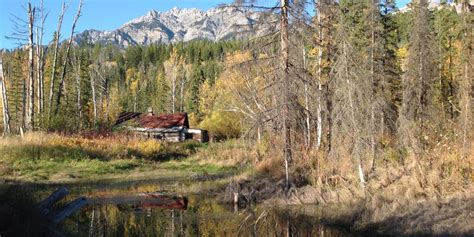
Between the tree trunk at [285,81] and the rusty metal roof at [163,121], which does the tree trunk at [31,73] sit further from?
the rusty metal roof at [163,121]

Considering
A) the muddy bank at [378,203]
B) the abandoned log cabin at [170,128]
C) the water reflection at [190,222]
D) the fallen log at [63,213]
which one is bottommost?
the water reflection at [190,222]

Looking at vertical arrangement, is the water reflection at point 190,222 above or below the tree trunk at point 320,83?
below

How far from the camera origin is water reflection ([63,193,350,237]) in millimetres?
10930

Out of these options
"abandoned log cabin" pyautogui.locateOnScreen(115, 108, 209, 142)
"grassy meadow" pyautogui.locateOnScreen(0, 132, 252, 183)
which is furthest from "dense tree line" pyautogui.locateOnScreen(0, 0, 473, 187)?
"grassy meadow" pyautogui.locateOnScreen(0, 132, 252, 183)

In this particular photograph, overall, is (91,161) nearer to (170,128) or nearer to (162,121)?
(170,128)

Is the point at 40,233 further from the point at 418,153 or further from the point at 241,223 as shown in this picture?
the point at 418,153

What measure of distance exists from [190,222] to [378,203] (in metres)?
4.77

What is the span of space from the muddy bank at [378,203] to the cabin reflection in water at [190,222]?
84 cm

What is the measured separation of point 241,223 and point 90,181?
12.1 m

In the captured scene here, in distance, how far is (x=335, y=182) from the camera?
51.1 ft

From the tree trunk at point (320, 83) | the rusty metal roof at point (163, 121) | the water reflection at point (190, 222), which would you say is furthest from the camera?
the rusty metal roof at point (163, 121)

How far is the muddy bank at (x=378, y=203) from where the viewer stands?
9.89 meters

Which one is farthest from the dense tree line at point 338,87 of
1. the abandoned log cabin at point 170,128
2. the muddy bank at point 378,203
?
the abandoned log cabin at point 170,128

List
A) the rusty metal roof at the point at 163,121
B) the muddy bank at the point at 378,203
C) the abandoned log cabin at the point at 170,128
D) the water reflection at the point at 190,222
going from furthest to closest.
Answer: the rusty metal roof at the point at 163,121 → the abandoned log cabin at the point at 170,128 → the water reflection at the point at 190,222 → the muddy bank at the point at 378,203
